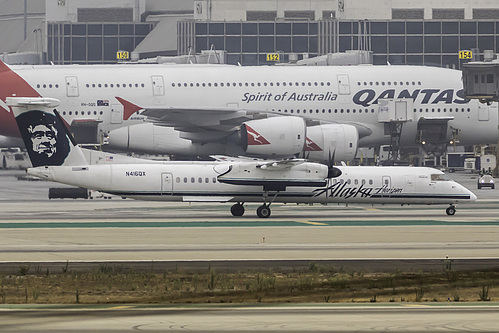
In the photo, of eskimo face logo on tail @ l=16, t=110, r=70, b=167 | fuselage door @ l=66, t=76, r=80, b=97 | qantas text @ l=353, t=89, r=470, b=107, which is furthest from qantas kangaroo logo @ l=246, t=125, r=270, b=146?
eskimo face logo on tail @ l=16, t=110, r=70, b=167

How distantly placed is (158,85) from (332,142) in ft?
41.2

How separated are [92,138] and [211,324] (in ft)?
168

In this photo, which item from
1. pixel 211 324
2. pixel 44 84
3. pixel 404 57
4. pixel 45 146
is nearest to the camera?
pixel 211 324

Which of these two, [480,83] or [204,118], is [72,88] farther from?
[480,83]

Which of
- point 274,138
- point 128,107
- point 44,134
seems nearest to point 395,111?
point 274,138

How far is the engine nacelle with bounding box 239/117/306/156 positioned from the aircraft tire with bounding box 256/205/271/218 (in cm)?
1898

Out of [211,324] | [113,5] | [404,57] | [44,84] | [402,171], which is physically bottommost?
[211,324]

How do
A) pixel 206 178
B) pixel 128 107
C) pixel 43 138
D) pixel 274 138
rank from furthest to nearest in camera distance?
pixel 128 107 < pixel 274 138 < pixel 43 138 < pixel 206 178

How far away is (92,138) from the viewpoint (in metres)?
72.6

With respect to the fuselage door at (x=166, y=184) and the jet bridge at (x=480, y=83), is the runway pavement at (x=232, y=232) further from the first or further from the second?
the jet bridge at (x=480, y=83)

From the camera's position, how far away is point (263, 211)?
5022cm

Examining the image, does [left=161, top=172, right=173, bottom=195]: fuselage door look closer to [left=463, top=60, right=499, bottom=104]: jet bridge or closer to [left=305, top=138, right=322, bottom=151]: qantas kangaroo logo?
[left=305, top=138, right=322, bottom=151]: qantas kangaroo logo

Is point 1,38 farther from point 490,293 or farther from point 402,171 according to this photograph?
point 490,293

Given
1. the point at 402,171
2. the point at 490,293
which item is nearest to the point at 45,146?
the point at 402,171
